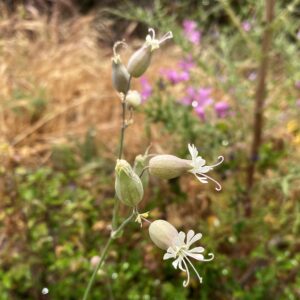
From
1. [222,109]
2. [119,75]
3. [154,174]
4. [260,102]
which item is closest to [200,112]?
[222,109]

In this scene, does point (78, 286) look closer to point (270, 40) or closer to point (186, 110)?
point (186, 110)

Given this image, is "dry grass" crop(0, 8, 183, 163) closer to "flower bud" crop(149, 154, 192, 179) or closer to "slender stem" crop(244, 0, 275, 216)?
"slender stem" crop(244, 0, 275, 216)

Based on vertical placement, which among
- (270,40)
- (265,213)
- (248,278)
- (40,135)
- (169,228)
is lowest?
(248,278)

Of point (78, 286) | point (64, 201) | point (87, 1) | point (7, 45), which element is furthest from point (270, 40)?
point (87, 1)

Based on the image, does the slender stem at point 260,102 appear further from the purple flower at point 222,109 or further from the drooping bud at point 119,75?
the drooping bud at point 119,75

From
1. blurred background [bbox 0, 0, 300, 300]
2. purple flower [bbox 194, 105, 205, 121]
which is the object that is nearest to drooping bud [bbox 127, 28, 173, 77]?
blurred background [bbox 0, 0, 300, 300]

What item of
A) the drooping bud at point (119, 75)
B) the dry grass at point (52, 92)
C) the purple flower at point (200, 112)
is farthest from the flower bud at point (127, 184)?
the dry grass at point (52, 92)

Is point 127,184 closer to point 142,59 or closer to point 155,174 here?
point 155,174
